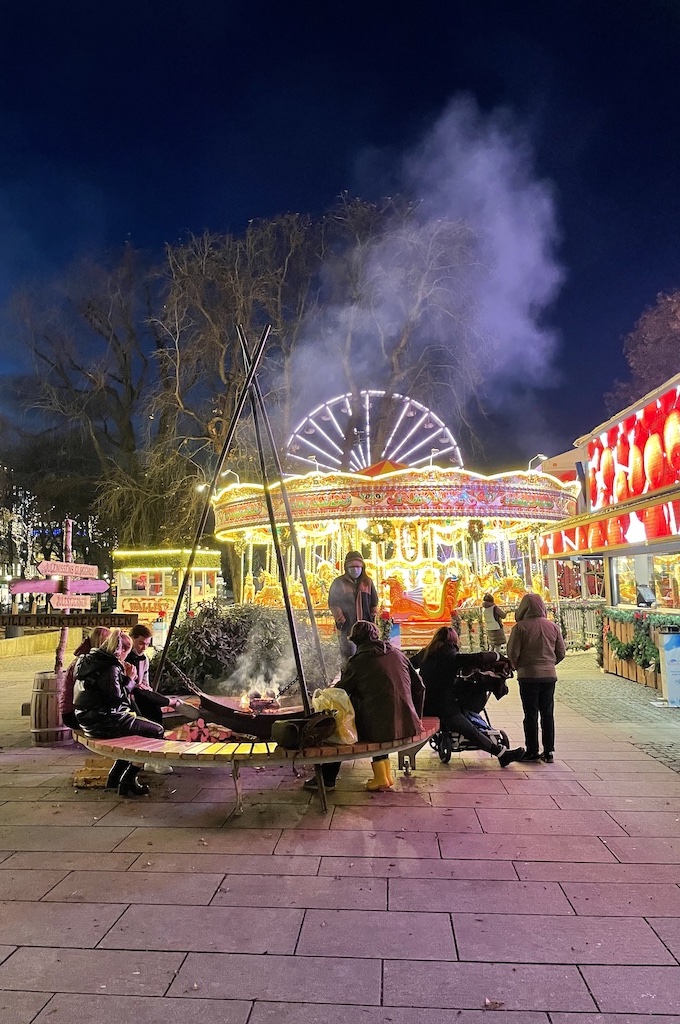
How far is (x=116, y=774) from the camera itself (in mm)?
5457

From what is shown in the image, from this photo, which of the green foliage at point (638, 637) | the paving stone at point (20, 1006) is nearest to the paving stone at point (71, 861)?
the paving stone at point (20, 1006)

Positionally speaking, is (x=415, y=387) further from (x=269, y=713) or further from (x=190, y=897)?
(x=190, y=897)

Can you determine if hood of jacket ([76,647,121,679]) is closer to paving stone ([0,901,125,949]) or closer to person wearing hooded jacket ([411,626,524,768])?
paving stone ([0,901,125,949])

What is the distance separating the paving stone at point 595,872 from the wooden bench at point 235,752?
129 centimetres

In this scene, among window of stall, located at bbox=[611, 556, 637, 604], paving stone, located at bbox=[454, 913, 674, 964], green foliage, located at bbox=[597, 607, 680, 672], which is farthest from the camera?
window of stall, located at bbox=[611, 556, 637, 604]

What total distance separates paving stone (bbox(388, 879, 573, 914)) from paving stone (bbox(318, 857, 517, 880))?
8cm

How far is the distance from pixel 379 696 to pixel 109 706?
7.07ft

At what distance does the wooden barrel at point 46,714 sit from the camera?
718 cm

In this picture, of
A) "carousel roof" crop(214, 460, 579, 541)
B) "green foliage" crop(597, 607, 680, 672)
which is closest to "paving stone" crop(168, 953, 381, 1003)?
"green foliage" crop(597, 607, 680, 672)

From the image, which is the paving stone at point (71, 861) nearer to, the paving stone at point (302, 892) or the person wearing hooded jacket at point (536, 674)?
the paving stone at point (302, 892)

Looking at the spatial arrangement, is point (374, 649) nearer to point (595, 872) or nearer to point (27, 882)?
point (595, 872)

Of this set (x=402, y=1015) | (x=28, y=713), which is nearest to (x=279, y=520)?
(x=28, y=713)

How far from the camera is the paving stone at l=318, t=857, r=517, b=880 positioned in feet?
12.1

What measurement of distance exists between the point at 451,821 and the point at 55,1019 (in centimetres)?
281
